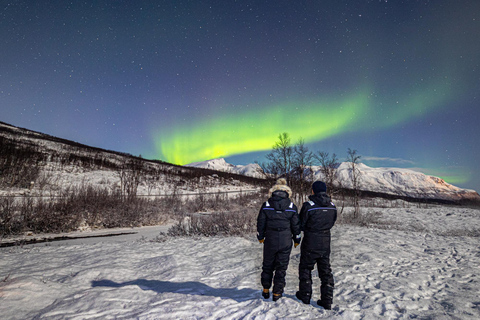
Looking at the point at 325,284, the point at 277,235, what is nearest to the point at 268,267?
the point at 277,235

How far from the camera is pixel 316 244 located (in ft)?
12.9

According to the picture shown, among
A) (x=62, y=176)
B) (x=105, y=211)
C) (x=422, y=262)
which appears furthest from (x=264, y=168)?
(x=62, y=176)

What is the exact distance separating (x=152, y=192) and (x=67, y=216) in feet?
67.7

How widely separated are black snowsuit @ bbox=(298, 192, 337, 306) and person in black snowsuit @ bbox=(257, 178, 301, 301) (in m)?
0.20

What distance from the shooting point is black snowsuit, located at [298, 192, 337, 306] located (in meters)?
3.95

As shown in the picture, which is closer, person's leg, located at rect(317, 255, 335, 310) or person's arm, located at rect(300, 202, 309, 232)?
person's leg, located at rect(317, 255, 335, 310)

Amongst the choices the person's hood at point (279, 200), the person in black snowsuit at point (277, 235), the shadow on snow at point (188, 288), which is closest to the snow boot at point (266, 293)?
the person in black snowsuit at point (277, 235)

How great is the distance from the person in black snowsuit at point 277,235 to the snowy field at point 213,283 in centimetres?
38

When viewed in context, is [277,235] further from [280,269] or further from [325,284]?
[325,284]

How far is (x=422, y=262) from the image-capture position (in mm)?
6840

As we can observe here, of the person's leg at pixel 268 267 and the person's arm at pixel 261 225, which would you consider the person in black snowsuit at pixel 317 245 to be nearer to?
the person's leg at pixel 268 267

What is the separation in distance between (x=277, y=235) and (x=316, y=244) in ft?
2.21

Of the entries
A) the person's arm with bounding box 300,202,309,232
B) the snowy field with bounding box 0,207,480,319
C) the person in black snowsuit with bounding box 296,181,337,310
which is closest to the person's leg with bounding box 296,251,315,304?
the person in black snowsuit with bounding box 296,181,337,310

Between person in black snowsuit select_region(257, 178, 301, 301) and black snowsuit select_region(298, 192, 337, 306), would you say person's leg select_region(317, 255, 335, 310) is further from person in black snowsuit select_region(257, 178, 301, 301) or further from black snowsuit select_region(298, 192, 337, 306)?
person in black snowsuit select_region(257, 178, 301, 301)
